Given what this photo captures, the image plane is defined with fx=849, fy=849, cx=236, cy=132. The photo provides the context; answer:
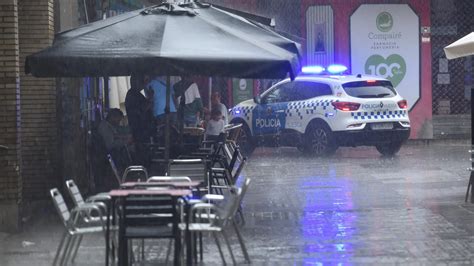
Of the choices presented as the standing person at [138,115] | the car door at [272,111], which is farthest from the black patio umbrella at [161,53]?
the car door at [272,111]

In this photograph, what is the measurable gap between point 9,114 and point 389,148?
10.5 m

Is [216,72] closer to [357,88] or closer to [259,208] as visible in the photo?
[259,208]

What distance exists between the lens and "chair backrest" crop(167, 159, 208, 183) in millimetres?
9312

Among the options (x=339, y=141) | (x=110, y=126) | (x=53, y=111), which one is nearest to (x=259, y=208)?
(x=110, y=126)

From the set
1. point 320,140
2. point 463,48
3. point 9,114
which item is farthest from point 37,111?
point 320,140

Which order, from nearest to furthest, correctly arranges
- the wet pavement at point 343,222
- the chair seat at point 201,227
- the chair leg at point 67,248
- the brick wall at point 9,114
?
the chair seat at point 201,227, the chair leg at point 67,248, the wet pavement at point 343,222, the brick wall at point 9,114

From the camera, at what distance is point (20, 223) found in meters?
9.76

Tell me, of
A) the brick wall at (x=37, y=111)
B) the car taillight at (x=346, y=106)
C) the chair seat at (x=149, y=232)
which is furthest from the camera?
the car taillight at (x=346, y=106)

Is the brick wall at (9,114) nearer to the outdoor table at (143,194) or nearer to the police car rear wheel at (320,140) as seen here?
the outdoor table at (143,194)

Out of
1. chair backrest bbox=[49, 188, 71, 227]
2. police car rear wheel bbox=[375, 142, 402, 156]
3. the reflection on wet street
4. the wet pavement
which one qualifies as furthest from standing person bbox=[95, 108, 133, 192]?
police car rear wheel bbox=[375, 142, 402, 156]

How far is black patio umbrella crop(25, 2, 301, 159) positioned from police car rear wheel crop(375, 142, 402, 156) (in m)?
9.23

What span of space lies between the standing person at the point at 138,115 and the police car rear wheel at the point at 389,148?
7.33 meters

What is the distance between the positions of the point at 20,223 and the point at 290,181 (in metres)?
5.57

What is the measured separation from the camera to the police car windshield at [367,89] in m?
17.9
